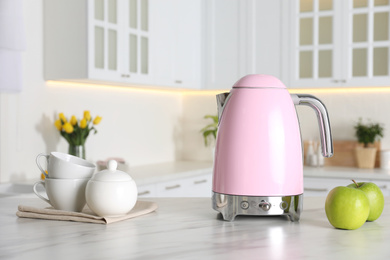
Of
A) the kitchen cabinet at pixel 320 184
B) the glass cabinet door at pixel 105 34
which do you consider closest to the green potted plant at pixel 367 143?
the kitchen cabinet at pixel 320 184

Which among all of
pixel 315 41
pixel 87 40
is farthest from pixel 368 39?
pixel 87 40

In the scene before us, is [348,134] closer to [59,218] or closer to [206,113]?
[206,113]

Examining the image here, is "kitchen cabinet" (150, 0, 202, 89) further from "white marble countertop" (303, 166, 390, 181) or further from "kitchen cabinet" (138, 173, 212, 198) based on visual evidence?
"white marble countertop" (303, 166, 390, 181)

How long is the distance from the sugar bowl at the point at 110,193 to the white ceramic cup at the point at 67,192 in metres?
0.07

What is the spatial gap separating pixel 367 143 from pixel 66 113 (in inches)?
82.7

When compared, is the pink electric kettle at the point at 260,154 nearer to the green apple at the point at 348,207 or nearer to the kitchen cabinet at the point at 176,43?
the green apple at the point at 348,207

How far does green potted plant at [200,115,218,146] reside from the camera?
4501mm

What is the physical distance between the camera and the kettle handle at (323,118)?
1396mm

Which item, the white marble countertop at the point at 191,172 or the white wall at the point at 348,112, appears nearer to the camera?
the white marble countertop at the point at 191,172

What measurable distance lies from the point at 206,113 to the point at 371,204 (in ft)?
11.4

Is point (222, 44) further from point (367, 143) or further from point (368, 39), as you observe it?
point (367, 143)

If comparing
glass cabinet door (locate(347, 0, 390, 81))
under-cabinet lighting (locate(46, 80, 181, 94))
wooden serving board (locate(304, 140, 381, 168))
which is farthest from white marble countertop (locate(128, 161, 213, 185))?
glass cabinet door (locate(347, 0, 390, 81))

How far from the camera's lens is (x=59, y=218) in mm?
1369

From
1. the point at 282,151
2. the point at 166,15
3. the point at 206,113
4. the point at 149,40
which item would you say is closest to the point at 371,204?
the point at 282,151
